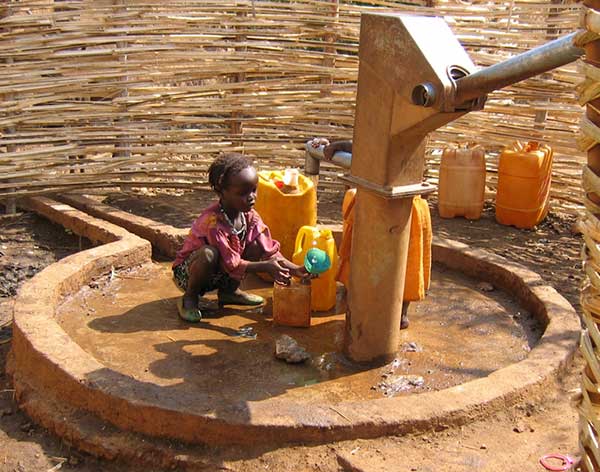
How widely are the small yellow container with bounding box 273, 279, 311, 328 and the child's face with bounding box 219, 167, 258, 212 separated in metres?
0.44

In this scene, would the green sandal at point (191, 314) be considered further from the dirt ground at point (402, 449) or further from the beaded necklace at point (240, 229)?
the dirt ground at point (402, 449)

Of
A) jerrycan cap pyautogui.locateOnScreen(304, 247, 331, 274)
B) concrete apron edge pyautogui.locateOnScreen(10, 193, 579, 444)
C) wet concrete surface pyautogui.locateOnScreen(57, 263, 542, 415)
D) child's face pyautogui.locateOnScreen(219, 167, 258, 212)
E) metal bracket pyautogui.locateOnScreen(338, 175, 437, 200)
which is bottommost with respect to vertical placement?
wet concrete surface pyautogui.locateOnScreen(57, 263, 542, 415)

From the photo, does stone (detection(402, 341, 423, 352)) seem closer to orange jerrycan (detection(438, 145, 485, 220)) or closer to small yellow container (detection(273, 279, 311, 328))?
small yellow container (detection(273, 279, 311, 328))

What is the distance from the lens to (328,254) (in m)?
3.67

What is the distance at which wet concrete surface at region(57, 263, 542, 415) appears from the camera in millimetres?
2951

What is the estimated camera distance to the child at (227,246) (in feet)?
11.4

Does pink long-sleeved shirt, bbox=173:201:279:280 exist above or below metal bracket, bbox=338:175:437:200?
below

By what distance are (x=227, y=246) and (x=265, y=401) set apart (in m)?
1.09

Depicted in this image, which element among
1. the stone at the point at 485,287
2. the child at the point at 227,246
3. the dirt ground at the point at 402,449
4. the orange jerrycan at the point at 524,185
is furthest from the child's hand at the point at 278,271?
the orange jerrycan at the point at 524,185

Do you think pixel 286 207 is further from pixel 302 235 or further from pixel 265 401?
pixel 265 401

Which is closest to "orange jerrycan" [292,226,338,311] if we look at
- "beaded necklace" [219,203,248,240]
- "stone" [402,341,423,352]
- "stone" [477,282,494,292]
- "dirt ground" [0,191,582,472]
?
"beaded necklace" [219,203,248,240]

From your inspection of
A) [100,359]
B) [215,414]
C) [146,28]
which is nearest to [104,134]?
[146,28]

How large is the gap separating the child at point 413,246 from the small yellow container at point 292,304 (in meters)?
0.20

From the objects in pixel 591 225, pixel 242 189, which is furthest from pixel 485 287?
pixel 591 225
